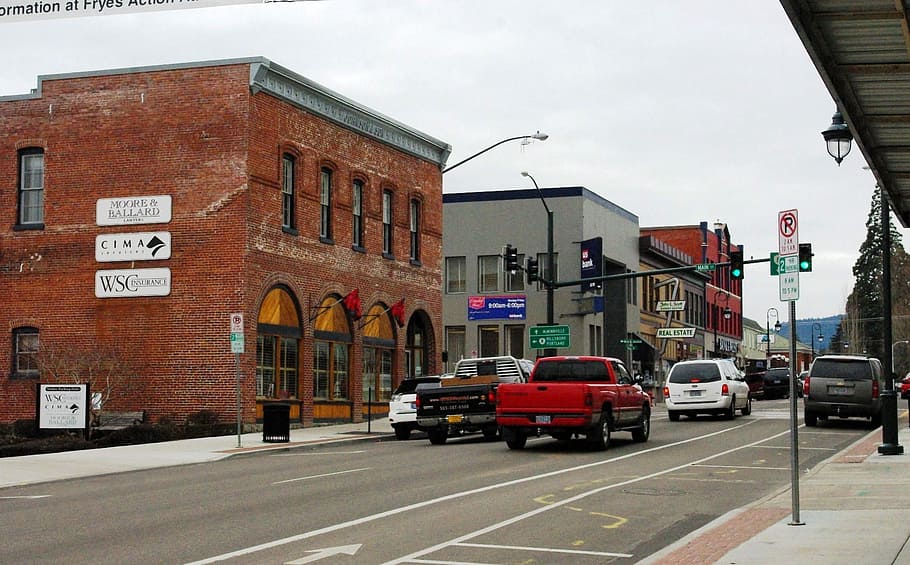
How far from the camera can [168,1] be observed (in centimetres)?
1055

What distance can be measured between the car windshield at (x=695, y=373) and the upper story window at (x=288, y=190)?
1194 centimetres

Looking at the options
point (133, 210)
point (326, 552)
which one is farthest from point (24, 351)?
point (326, 552)

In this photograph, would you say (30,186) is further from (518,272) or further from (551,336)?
(518,272)

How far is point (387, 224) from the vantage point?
41.7 metres

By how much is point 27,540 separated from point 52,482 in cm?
763

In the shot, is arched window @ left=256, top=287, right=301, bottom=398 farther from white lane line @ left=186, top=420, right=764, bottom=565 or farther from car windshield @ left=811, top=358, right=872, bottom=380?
car windshield @ left=811, top=358, right=872, bottom=380

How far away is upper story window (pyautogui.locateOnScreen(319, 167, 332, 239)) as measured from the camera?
37.1 m

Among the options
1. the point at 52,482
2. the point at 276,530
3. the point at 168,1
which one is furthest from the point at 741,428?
the point at 168,1

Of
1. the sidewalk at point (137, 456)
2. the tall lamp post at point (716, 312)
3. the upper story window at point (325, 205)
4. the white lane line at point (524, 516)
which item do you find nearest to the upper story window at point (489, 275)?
the upper story window at point (325, 205)

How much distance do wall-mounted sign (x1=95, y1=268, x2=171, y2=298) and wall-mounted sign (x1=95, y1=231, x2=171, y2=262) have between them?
0.37m

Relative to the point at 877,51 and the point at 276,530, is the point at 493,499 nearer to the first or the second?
the point at 276,530

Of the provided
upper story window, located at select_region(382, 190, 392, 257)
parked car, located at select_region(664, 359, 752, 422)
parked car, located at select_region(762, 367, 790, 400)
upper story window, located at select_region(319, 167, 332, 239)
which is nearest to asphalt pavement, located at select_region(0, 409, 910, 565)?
parked car, located at select_region(664, 359, 752, 422)


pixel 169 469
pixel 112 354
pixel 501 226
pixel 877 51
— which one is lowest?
pixel 169 469

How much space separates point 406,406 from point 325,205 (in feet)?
31.6
